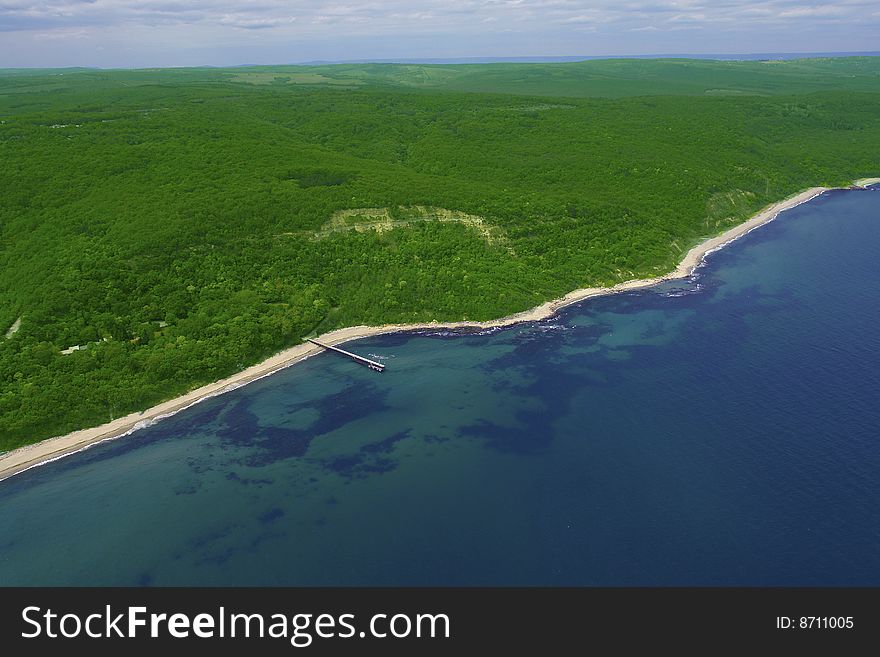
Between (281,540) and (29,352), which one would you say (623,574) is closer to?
(281,540)

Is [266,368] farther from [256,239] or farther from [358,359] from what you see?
[256,239]

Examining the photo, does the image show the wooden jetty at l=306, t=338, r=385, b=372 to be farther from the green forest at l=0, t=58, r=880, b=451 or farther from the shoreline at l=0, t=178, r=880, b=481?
the green forest at l=0, t=58, r=880, b=451

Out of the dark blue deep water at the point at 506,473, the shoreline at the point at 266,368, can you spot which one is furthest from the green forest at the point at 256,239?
the dark blue deep water at the point at 506,473

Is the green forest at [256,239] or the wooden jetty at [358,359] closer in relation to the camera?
the green forest at [256,239]

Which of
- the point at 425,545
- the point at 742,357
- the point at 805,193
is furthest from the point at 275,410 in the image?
the point at 805,193

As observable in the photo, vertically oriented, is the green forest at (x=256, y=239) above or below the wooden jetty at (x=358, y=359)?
above

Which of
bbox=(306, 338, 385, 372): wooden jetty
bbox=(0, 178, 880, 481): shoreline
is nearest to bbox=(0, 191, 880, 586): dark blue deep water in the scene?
bbox=(306, 338, 385, 372): wooden jetty

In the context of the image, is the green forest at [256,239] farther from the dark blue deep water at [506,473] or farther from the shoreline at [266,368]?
the dark blue deep water at [506,473]

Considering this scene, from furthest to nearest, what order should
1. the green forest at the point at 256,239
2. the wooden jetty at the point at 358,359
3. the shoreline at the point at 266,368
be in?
the wooden jetty at the point at 358,359
the green forest at the point at 256,239
the shoreline at the point at 266,368
